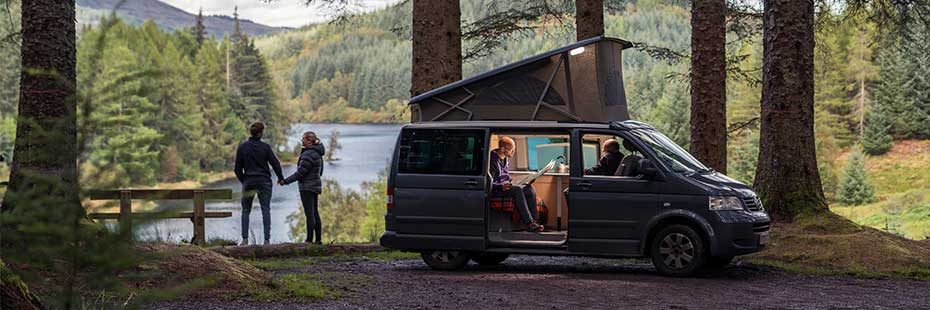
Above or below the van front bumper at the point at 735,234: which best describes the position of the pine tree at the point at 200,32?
above

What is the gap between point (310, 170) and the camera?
15.4m

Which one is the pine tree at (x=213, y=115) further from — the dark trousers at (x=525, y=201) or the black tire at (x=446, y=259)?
the dark trousers at (x=525, y=201)

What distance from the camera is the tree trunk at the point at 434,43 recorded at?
15.2 metres

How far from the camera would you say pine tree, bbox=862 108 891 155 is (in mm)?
88644

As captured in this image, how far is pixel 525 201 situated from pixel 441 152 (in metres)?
1.02

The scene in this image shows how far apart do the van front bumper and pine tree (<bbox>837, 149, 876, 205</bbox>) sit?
6857 cm

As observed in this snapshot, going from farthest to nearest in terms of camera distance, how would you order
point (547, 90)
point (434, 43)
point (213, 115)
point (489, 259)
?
point (213, 115) → point (434, 43) → point (489, 259) → point (547, 90)

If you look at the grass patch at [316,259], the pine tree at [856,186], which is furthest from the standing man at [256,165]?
the pine tree at [856,186]

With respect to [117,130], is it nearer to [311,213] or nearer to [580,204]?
[580,204]

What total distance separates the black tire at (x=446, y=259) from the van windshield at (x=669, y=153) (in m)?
2.25

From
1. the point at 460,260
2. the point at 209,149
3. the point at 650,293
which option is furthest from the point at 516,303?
the point at 209,149

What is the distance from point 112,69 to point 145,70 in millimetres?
135

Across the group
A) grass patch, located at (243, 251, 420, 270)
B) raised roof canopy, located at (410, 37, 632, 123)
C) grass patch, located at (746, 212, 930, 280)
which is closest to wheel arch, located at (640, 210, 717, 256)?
raised roof canopy, located at (410, 37, 632, 123)

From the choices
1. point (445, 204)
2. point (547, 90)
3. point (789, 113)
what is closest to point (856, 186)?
point (789, 113)
